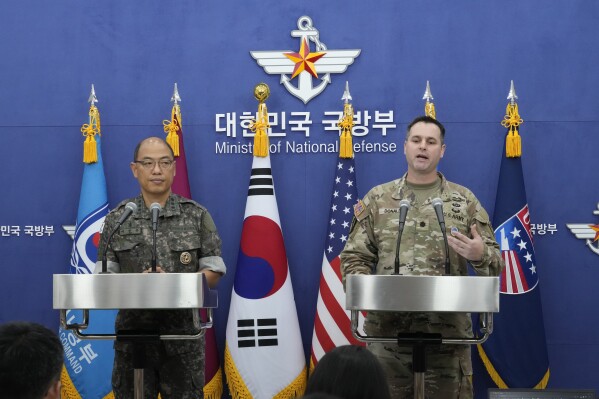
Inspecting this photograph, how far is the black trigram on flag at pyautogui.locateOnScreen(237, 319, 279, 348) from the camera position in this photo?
172 inches

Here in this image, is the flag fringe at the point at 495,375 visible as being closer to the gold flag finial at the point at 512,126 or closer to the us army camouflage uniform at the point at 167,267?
the gold flag finial at the point at 512,126

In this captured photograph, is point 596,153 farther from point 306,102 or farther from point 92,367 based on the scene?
point 92,367

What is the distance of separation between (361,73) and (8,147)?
1.97 metres

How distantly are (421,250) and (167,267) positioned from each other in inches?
35.0

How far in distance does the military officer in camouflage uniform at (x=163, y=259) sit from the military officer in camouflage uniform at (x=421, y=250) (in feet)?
1.76

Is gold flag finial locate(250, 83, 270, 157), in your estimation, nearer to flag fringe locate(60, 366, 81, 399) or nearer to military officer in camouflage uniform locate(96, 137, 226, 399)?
military officer in camouflage uniform locate(96, 137, 226, 399)

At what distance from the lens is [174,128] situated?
4.52m

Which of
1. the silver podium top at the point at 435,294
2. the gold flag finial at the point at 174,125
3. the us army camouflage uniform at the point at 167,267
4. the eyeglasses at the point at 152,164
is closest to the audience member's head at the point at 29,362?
the silver podium top at the point at 435,294

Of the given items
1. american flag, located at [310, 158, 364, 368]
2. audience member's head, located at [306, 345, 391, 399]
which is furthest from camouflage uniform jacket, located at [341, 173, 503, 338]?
american flag, located at [310, 158, 364, 368]

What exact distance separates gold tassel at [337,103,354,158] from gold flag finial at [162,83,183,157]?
33.7 inches

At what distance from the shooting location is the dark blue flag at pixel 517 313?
4344 millimetres

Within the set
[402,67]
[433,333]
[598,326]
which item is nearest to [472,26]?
[402,67]

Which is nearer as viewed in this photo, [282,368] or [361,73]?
[282,368]

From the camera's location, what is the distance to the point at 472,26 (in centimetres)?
464
